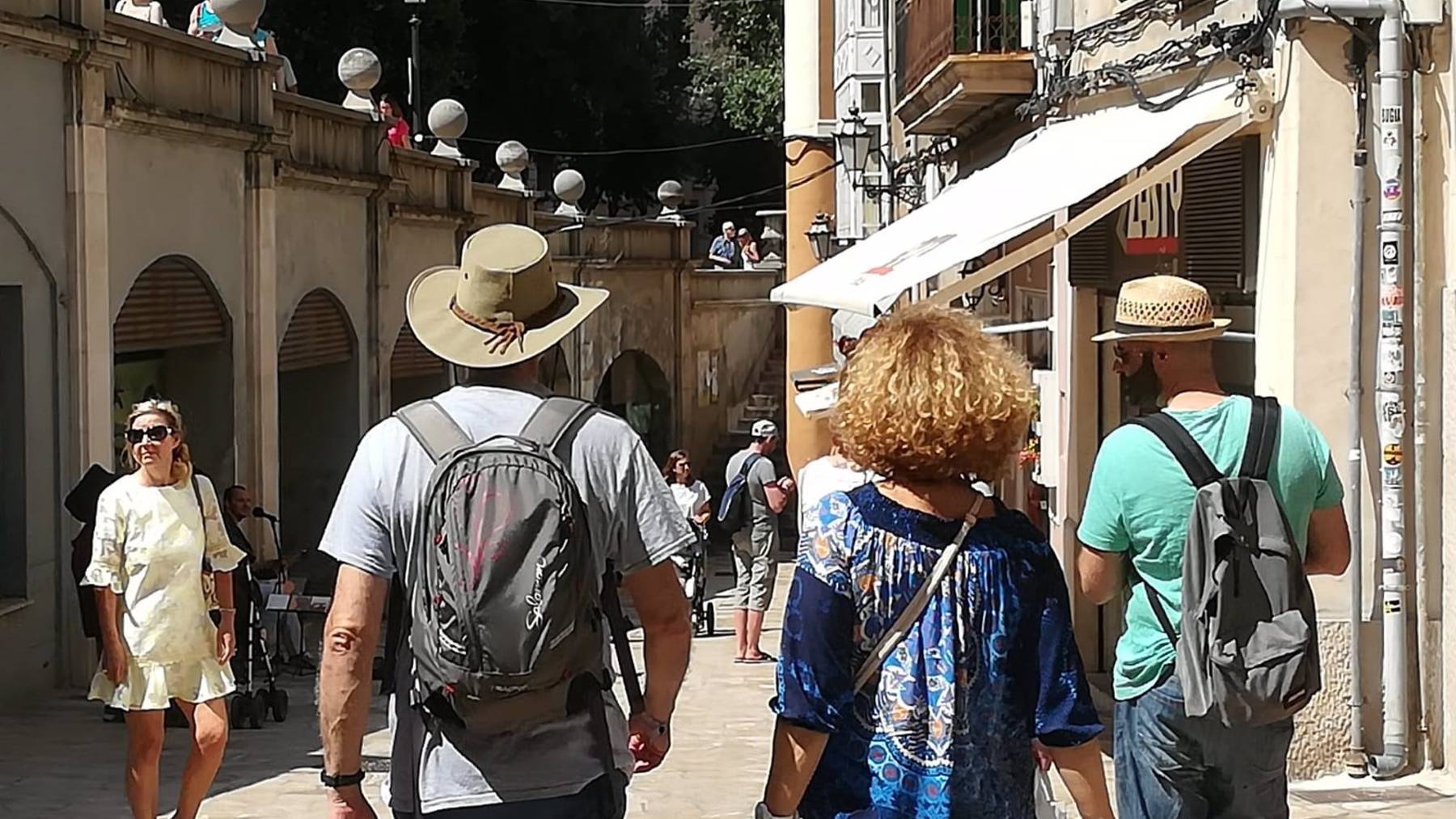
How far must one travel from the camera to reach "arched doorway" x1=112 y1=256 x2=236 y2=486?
1578 cm

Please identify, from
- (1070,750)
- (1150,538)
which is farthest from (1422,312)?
(1070,750)

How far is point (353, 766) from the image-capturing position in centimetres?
435

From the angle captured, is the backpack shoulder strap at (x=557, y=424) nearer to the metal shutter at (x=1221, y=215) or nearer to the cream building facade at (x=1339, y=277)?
the cream building facade at (x=1339, y=277)

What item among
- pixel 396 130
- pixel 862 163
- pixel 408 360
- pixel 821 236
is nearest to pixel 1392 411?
pixel 862 163

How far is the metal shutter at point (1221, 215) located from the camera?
10062mm

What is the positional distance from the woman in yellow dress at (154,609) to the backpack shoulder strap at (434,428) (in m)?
3.69

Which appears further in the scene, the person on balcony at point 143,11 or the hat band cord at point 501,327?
the person on balcony at point 143,11

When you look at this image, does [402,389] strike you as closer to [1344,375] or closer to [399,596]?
[1344,375]

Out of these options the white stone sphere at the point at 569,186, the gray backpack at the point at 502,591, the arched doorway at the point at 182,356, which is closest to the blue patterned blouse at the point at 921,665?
the gray backpack at the point at 502,591

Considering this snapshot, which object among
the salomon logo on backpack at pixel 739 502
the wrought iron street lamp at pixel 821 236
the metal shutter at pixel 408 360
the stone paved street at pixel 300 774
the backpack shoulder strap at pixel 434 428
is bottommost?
the stone paved street at pixel 300 774

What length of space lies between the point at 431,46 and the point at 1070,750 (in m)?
35.9

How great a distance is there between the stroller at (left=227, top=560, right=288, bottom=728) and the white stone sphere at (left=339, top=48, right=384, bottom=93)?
388 inches

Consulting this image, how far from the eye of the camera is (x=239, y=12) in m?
17.7

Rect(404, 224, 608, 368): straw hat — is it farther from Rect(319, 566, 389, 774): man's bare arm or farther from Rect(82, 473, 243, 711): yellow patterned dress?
Rect(82, 473, 243, 711): yellow patterned dress
